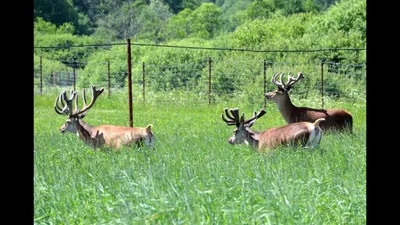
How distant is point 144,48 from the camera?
31484mm

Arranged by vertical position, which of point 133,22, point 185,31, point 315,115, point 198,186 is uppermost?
point 133,22

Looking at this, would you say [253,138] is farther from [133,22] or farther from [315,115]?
[133,22]

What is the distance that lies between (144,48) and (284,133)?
78.7 feet

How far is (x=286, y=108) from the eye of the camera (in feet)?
37.9

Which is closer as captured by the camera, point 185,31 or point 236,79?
point 236,79

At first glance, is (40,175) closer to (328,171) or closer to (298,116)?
(328,171)

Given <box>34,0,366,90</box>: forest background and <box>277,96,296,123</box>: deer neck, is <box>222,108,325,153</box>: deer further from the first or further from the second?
<box>34,0,366,90</box>: forest background

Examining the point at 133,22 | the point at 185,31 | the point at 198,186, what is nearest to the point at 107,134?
the point at 198,186

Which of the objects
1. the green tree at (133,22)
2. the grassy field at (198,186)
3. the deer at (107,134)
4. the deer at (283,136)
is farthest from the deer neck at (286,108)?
the green tree at (133,22)

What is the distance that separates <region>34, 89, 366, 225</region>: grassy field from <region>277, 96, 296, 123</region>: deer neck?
3147mm

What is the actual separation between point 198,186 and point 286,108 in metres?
6.98

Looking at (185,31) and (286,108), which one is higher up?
(185,31)

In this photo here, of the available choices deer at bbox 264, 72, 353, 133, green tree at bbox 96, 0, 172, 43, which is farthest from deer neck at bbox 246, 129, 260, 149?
Result: green tree at bbox 96, 0, 172, 43
